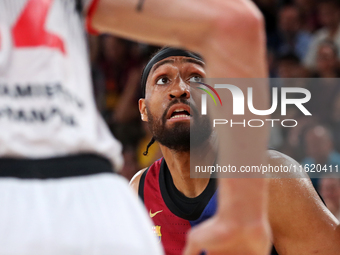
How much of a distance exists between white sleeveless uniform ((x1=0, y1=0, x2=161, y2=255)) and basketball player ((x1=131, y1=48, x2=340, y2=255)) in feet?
5.02

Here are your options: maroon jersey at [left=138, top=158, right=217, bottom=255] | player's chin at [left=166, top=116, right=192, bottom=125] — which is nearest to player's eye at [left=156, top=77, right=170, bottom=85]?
player's chin at [left=166, top=116, right=192, bottom=125]

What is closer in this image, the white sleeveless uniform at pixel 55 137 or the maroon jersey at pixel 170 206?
the white sleeveless uniform at pixel 55 137

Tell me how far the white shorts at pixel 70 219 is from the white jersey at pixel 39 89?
84mm

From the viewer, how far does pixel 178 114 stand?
263cm

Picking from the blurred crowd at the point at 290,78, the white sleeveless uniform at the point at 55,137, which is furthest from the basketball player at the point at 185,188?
the blurred crowd at the point at 290,78

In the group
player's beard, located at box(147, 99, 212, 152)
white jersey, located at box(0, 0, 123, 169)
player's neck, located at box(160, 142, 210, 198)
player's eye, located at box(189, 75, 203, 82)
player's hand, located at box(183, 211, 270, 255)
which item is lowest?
player's neck, located at box(160, 142, 210, 198)

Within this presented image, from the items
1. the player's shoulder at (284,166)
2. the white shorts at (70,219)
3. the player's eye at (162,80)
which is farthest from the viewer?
the player's eye at (162,80)

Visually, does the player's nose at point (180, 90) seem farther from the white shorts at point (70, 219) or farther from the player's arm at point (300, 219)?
the white shorts at point (70, 219)

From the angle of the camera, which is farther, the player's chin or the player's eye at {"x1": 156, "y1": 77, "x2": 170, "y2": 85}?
the player's eye at {"x1": 156, "y1": 77, "x2": 170, "y2": 85}

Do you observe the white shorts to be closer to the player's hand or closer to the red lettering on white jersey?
the player's hand

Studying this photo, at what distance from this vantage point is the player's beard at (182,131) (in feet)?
8.56

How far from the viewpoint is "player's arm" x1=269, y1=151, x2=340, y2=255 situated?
2.37 m

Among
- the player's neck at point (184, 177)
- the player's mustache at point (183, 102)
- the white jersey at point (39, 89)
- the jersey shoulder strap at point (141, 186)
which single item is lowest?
the jersey shoulder strap at point (141, 186)

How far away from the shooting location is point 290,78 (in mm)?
5609
